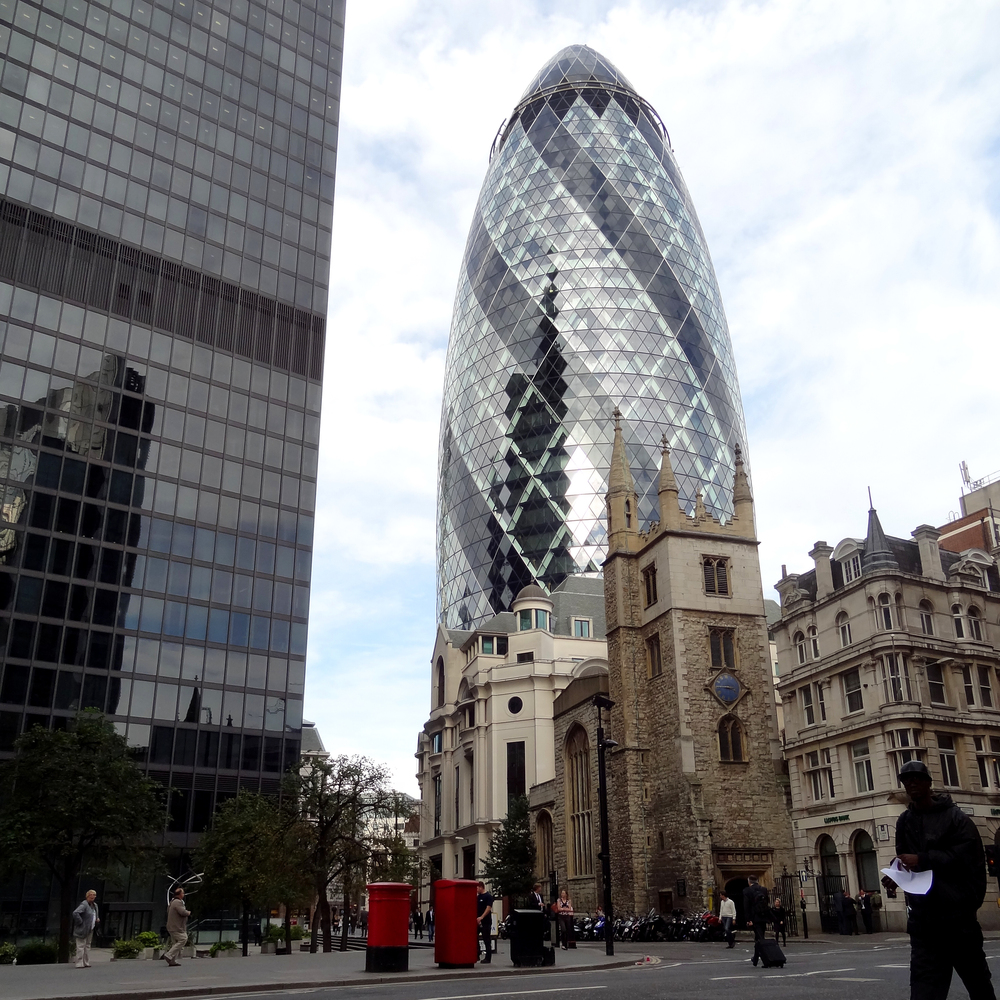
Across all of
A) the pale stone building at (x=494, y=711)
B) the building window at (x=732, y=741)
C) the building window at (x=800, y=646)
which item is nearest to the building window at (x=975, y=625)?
the building window at (x=800, y=646)

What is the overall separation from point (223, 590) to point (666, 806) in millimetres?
24996

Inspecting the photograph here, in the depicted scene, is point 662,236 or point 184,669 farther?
point 662,236

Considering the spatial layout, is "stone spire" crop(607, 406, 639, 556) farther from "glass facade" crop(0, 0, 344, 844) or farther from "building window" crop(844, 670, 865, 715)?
"glass facade" crop(0, 0, 344, 844)

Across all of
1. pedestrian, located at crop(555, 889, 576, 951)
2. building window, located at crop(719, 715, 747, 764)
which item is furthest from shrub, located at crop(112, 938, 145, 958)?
building window, located at crop(719, 715, 747, 764)

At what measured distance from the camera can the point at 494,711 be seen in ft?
224

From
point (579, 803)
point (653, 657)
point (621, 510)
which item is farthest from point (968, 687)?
point (579, 803)

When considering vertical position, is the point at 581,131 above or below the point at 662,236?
above

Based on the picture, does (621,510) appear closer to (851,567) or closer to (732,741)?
(732,741)

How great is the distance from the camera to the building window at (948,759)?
3556 centimetres

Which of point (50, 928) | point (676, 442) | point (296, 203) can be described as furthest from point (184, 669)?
point (676, 442)

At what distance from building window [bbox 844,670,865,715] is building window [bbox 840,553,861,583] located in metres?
3.73

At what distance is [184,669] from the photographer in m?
50.8

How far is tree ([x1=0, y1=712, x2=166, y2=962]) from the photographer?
29.4 m

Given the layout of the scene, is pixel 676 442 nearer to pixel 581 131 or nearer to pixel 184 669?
pixel 581 131
